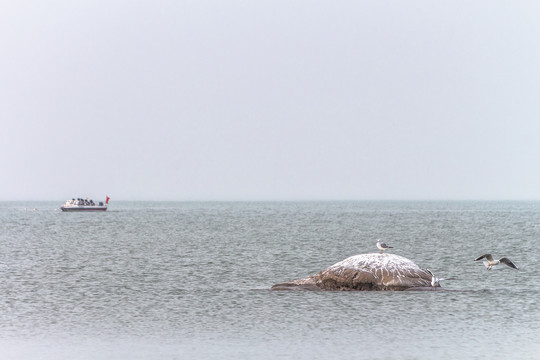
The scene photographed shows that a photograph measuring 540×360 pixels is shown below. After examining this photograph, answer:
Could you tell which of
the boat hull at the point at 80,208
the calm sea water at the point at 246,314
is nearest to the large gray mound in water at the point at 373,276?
the calm sea water at the point at 246,314

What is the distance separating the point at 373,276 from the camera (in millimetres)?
33000

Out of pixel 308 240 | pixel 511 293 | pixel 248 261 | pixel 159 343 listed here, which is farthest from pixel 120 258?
pixel 159 343

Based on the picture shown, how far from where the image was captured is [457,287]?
36344 mm

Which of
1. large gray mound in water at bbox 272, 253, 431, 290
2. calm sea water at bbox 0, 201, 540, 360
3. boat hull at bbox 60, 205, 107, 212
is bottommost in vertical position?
calm sea water at bbox 0, 201, 540, 360

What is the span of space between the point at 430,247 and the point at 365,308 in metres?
41.3

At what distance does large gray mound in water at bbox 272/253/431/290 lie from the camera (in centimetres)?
3284

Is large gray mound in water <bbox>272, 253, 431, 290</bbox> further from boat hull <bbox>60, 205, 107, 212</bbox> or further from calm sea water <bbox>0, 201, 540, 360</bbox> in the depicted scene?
boat hull <bbox>60, 205, 107, 212</bbox>

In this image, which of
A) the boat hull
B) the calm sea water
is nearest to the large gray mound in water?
the calm sea water

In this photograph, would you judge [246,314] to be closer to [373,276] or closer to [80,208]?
[373,276]

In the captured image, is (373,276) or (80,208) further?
(80,208)

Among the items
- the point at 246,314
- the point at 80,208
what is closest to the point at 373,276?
the point at 246,314

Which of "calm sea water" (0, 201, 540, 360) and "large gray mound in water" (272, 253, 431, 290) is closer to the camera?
"calm sea water" (0, 201, 540, 360)

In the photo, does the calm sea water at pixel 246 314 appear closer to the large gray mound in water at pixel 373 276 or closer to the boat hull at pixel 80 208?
the large gray mound in water at pixel 373 276

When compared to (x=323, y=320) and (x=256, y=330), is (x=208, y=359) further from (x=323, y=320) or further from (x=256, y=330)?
(x=323, y=320)
